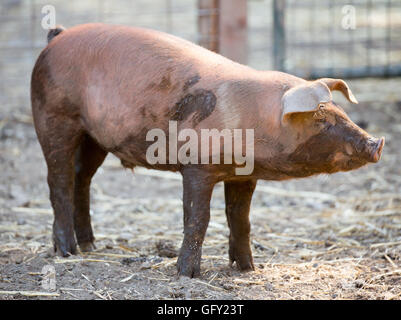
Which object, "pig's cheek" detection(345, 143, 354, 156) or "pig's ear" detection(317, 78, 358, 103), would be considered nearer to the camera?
"pig's cheek" detection(345, 143, 354, 156)

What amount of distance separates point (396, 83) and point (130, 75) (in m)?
6.53

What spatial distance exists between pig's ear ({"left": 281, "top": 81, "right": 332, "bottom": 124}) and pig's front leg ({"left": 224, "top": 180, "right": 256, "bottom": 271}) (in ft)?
2.26

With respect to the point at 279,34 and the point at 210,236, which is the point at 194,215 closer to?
the point at 210,236

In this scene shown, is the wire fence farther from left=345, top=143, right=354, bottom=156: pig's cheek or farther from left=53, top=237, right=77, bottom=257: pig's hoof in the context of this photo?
left=345, top=143, right=354, bottom=156: pig's cheek

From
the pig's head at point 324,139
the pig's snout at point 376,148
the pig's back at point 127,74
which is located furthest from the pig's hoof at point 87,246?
the pig's snout at point 376,148

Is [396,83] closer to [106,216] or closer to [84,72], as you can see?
[106,216]

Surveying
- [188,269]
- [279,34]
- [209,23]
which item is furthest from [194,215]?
[279,34]

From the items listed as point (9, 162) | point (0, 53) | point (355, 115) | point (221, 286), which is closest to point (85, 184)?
point (221, 286)

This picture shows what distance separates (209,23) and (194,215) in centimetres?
425

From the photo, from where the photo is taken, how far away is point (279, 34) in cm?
825

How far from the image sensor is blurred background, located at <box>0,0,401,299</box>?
407 centimetres

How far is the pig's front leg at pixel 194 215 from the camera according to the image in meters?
3.93

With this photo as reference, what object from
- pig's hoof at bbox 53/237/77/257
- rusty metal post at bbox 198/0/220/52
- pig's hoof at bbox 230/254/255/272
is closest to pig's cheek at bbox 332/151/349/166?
pig's hoof at bbox 230/254/255/272

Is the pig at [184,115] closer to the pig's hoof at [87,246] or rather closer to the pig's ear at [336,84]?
the pig's ear at [336,84]
